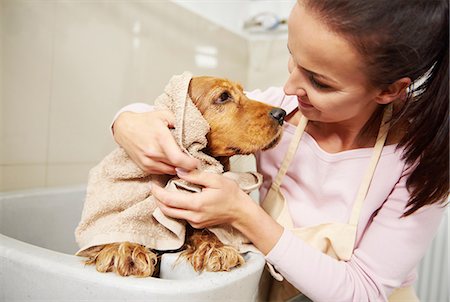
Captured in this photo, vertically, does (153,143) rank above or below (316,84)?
below

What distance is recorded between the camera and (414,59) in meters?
0.76

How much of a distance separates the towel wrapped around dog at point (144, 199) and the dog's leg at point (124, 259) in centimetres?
2

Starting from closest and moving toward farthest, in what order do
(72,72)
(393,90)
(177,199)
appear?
(177,199) < (393,90) < (72,72)

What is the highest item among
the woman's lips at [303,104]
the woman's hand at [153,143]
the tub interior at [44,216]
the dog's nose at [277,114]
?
the woman's lips at [303,104]

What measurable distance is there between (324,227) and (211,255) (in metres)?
A: 0.31

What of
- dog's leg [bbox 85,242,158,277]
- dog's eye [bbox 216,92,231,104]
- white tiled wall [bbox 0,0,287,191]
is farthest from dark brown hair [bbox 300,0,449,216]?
white tiled wall [bbox 0,0,287,191]

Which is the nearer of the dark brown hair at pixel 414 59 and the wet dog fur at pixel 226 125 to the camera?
the dark brown hair at pixel 414 59

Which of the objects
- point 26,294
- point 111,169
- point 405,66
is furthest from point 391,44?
point 26,294

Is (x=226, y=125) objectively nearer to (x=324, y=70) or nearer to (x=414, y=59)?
(x=324, y=70)

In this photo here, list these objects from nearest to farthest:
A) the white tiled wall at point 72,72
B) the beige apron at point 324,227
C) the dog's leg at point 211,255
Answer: the dog's leg at point 211,255 → the beige apron at point 324,227 → the white tiled wall at point 72,72

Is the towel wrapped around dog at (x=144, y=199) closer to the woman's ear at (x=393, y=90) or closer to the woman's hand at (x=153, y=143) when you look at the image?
the woman's hand at (x=153, y=143)

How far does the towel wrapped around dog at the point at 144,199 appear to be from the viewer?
75cm

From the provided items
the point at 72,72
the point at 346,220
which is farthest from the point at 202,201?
the point at 72,72

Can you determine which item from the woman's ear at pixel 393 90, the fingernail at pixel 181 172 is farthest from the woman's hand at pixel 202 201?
the woman's ear at pixel 393 90
